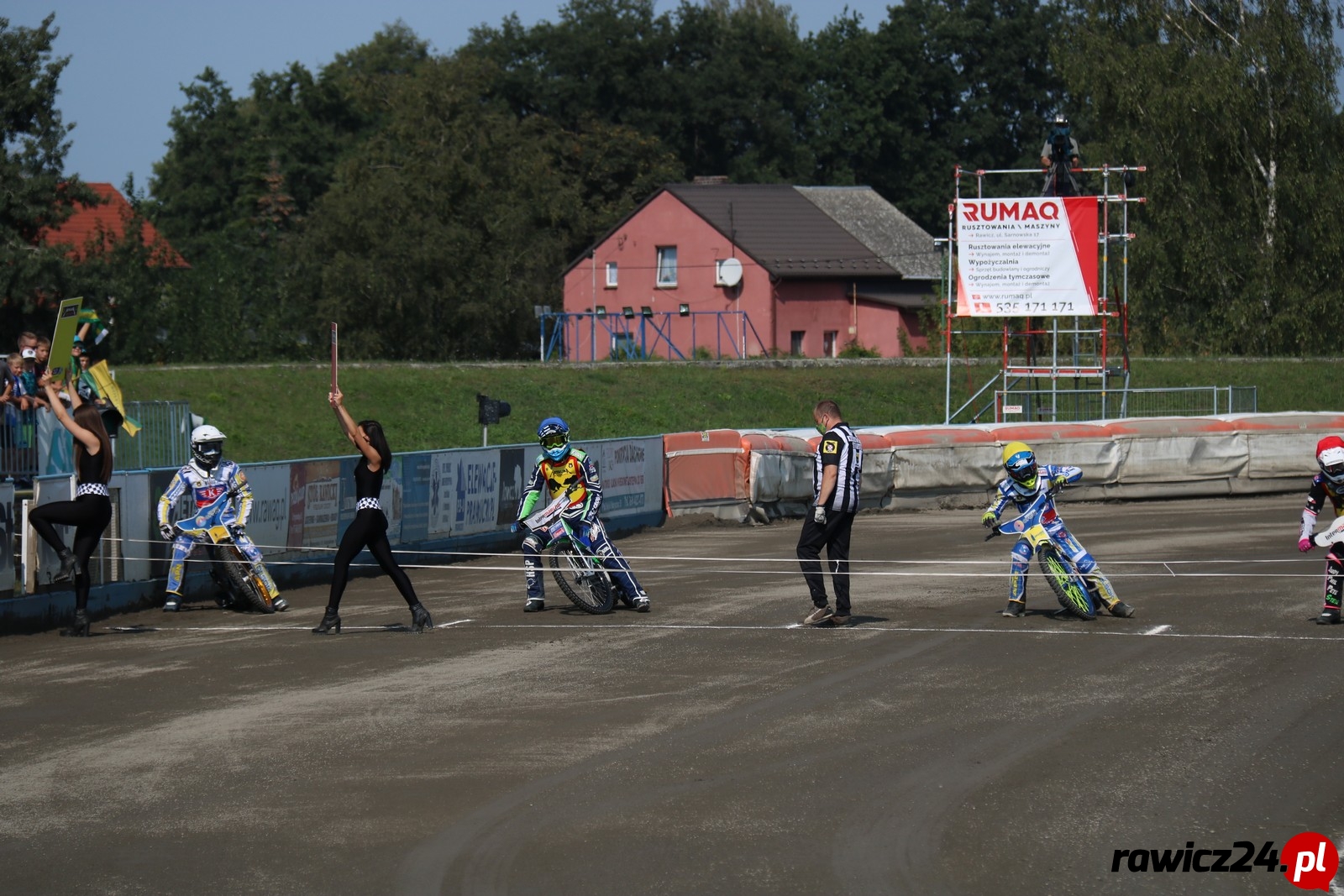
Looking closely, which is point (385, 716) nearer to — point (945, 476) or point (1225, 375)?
point (945, 476)

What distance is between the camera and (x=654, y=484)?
76.5 ft

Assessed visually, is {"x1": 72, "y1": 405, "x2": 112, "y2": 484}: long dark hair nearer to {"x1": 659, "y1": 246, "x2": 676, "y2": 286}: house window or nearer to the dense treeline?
the dense treeline

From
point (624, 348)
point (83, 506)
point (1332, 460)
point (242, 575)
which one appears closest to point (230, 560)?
point (242, 575)

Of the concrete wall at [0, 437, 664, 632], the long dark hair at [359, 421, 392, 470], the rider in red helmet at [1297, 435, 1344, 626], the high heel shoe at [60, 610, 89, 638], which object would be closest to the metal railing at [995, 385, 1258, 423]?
the concrete wall at [0, 437, 664, 632]

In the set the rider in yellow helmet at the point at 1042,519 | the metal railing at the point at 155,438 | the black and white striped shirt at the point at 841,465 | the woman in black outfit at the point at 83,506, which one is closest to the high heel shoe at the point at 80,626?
the woman in black outfit at the point at 83,506

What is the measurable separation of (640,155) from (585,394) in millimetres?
45120

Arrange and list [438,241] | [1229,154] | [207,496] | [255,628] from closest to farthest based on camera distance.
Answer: [255,628], [207,496], [1229,154], [438,241]

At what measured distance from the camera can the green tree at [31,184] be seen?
37031 mm

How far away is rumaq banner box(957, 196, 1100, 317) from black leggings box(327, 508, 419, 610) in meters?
21.8

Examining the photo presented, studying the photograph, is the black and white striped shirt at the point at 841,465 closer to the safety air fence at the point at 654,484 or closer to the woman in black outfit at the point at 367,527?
the woman in black outfit at the point at 367,527

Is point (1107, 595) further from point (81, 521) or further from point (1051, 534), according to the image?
point (81, 521)

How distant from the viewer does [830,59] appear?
91.2 meters

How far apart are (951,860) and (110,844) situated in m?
3.75

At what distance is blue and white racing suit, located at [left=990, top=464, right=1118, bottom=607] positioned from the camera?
43.9 ft
